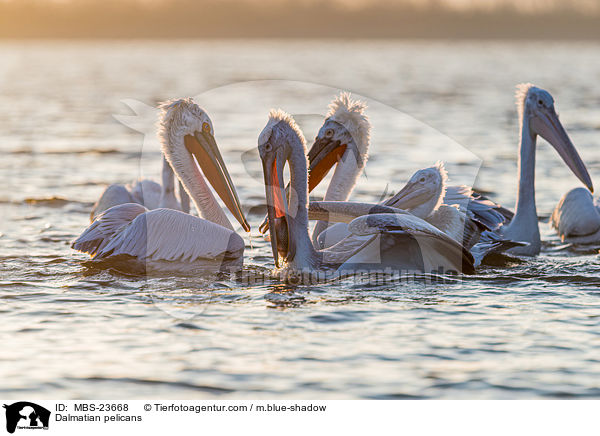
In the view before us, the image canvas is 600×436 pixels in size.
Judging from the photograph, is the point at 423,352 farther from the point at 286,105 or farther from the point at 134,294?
the point at 286,105

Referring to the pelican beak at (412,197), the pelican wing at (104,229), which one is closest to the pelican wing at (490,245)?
the pelican beak at (412,197)

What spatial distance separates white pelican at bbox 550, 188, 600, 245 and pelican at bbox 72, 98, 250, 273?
3.28 m

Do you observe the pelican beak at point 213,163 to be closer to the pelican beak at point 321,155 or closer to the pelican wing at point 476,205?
the pelican beak at point 321,155

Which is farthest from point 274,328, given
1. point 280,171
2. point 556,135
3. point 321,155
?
point 556,135

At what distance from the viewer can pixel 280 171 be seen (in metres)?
6.17

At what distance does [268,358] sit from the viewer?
503 cm

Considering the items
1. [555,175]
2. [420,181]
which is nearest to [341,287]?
[420,181]

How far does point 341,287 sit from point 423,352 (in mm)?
1373
